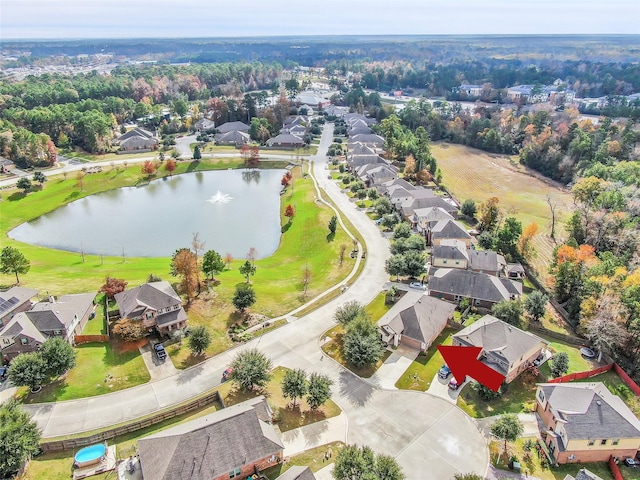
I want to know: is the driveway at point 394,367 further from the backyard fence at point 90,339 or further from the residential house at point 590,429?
the backyard fence at point 90,339

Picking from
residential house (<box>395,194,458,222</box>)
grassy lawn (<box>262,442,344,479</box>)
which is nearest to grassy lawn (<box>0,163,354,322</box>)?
residential house (<box>395,194,458,222</box>)

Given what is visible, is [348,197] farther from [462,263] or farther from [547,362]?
[547,362]

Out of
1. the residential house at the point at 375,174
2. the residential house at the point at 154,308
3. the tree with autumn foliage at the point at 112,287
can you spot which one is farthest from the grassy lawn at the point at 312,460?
the residential house at the point at 375,174

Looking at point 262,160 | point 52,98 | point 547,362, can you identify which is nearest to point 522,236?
point 547,362

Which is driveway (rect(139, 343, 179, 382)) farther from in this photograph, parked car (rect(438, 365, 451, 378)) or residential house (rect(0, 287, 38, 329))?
parked car (rect(438, 365, 451, 378))

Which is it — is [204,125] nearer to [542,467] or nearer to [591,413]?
[591,413]
